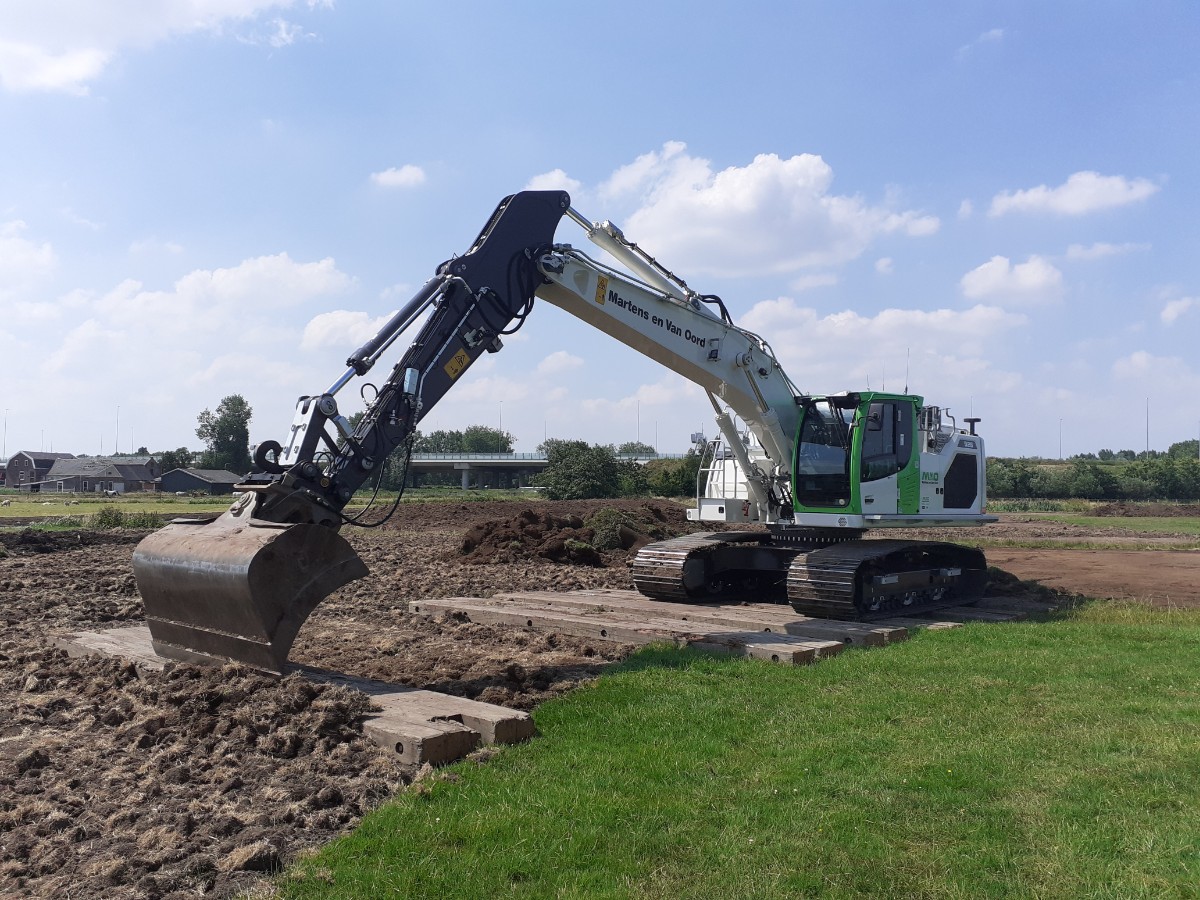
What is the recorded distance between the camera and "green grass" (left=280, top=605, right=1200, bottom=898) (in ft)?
14.8

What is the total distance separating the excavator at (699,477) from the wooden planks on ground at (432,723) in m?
Result: 0.93

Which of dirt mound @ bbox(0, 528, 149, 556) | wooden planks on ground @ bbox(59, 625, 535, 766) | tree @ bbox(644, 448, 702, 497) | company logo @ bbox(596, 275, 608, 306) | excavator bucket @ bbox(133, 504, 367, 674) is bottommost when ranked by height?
wooden planks on ground @ bbox(59, 625, 535, 766)

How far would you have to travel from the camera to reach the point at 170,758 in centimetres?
627

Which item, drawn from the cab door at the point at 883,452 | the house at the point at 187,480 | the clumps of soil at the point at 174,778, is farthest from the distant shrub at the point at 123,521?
the house at the point at 187,480

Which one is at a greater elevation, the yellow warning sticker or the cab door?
the yellow warning sticker

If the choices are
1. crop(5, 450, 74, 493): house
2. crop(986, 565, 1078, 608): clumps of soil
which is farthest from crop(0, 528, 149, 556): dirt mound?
crop(5, 450, 74, 493): house

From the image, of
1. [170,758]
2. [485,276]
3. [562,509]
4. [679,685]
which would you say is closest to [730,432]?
[485,276]

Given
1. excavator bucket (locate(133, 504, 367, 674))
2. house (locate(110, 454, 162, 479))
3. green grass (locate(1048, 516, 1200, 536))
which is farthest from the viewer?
house (locate(110, 454, 162, 479))

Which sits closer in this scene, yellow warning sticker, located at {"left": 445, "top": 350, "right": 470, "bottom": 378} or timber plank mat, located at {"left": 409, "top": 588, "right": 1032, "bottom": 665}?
yellow warning sticker, located at {"left": 445, "top": 350, "right": 470, "bottom": 378}

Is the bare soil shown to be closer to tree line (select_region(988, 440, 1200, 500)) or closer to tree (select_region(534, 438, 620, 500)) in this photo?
tree (select_region(534, 438, 620, 500))

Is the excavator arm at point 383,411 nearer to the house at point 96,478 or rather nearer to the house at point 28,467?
the house at point 96,478

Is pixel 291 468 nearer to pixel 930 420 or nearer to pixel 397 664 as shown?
pixel 397 664

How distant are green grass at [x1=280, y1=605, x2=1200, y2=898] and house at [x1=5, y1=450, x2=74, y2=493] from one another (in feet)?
418

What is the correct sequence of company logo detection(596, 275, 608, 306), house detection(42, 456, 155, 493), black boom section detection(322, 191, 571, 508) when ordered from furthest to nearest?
1. house detection(42, 456, 155, 493)
2. company logo detection(596, 275, 608, 306)
3. black boom section detection(322, 191, 571, 508)
